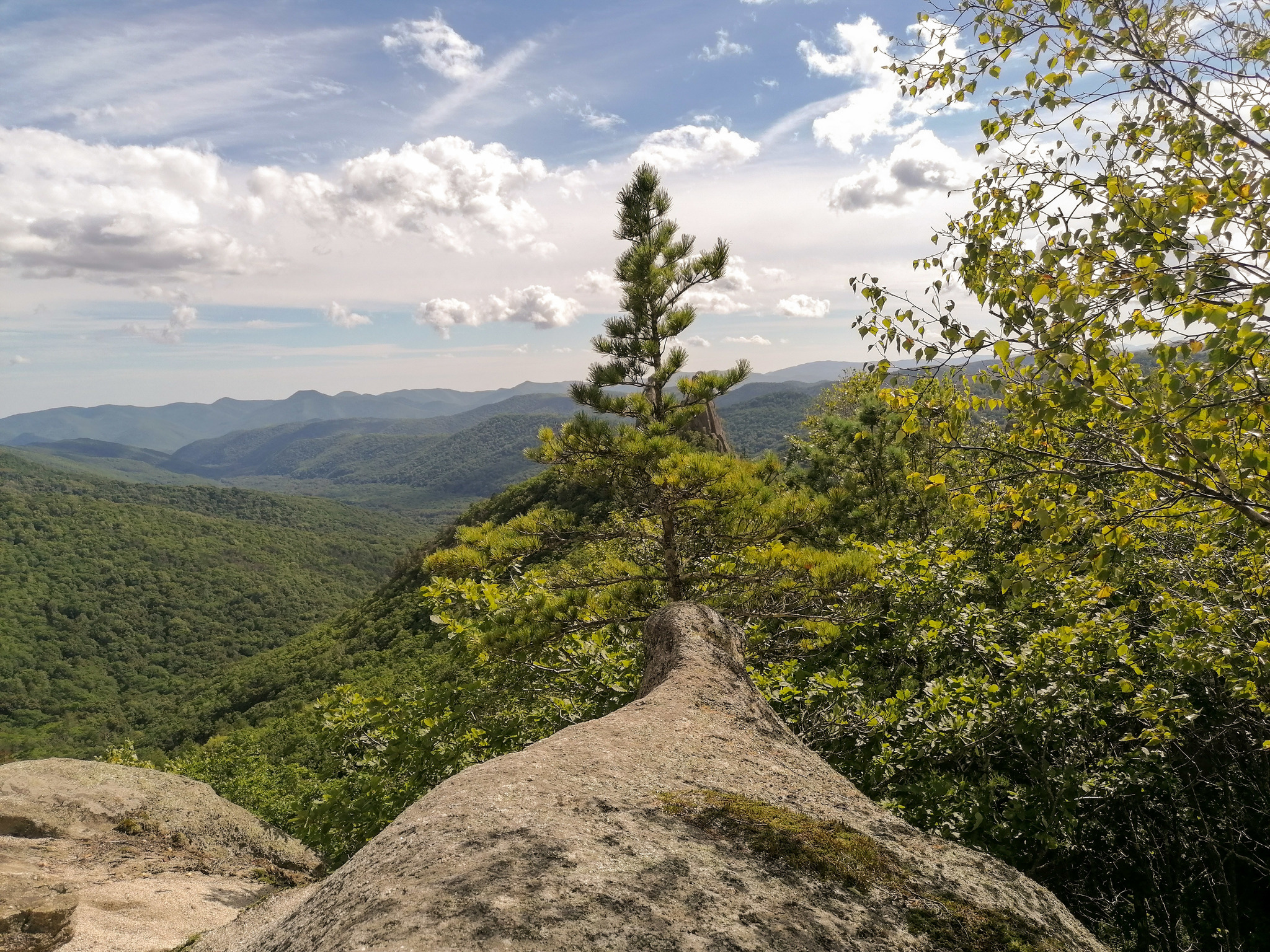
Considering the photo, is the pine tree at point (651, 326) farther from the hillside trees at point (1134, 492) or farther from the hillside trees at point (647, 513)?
the hillside trees at point (1134, 492)

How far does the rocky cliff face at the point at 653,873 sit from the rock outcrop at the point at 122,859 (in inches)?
109

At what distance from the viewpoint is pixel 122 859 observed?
8.59 metres

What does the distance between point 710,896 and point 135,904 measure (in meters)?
7.19

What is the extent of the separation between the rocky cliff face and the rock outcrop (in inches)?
109

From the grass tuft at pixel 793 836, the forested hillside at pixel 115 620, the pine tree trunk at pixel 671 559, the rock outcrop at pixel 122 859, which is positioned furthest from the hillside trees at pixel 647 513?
the forested hillside at pixel 115 620

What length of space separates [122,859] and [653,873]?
930cm

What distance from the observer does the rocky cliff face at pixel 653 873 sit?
9.43 feet

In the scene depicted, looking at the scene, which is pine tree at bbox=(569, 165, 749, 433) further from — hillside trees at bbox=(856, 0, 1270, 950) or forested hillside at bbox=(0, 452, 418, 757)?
forested hillside at bbox=(0, 452, 418, 757)

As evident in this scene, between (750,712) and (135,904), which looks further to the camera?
(135,904)

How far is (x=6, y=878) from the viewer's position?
23.0ft

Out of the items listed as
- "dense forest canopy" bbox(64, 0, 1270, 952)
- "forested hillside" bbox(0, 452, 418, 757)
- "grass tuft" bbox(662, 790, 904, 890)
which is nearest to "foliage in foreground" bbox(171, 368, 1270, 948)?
"dense forest canopy" bbox(64, 0, 1270, 952)

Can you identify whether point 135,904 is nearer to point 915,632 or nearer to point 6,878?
point 6,878

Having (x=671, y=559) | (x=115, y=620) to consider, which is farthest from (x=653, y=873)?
(x=115, y=620)

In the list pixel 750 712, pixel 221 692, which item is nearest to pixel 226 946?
pixel 750 712
